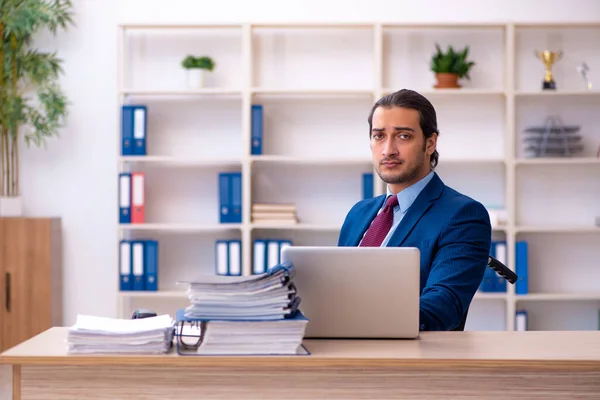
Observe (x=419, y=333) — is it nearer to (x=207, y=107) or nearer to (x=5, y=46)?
(x=207, y=107)

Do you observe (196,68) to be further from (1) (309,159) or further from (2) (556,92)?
(2) (556,92)

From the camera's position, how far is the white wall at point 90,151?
5.24 m

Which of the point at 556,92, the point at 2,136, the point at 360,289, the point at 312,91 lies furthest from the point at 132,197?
the point at 360,289

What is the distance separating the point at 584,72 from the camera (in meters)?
5.08

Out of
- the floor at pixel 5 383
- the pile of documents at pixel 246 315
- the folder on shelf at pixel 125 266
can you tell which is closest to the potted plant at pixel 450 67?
the folder on shelf at pixel 125 266

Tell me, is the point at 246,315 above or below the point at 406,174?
below

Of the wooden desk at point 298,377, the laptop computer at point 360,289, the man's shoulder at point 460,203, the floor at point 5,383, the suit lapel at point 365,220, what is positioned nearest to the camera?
the wooden desk at point 298,377

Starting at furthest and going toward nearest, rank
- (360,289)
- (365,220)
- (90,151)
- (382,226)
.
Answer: (90,151) → (365,220) → (382,226) → (360,289)

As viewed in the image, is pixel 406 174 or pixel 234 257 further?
pixel 234 257

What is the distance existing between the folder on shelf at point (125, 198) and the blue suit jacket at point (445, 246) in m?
2.77

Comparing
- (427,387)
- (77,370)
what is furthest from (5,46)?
(427,387)

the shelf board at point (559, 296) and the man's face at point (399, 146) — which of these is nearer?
the man's face at point (399, 146)

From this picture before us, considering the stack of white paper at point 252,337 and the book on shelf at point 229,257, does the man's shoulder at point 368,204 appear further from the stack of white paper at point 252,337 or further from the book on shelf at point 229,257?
the book on shelf at point 229,257

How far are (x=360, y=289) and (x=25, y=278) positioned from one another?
140 inches
